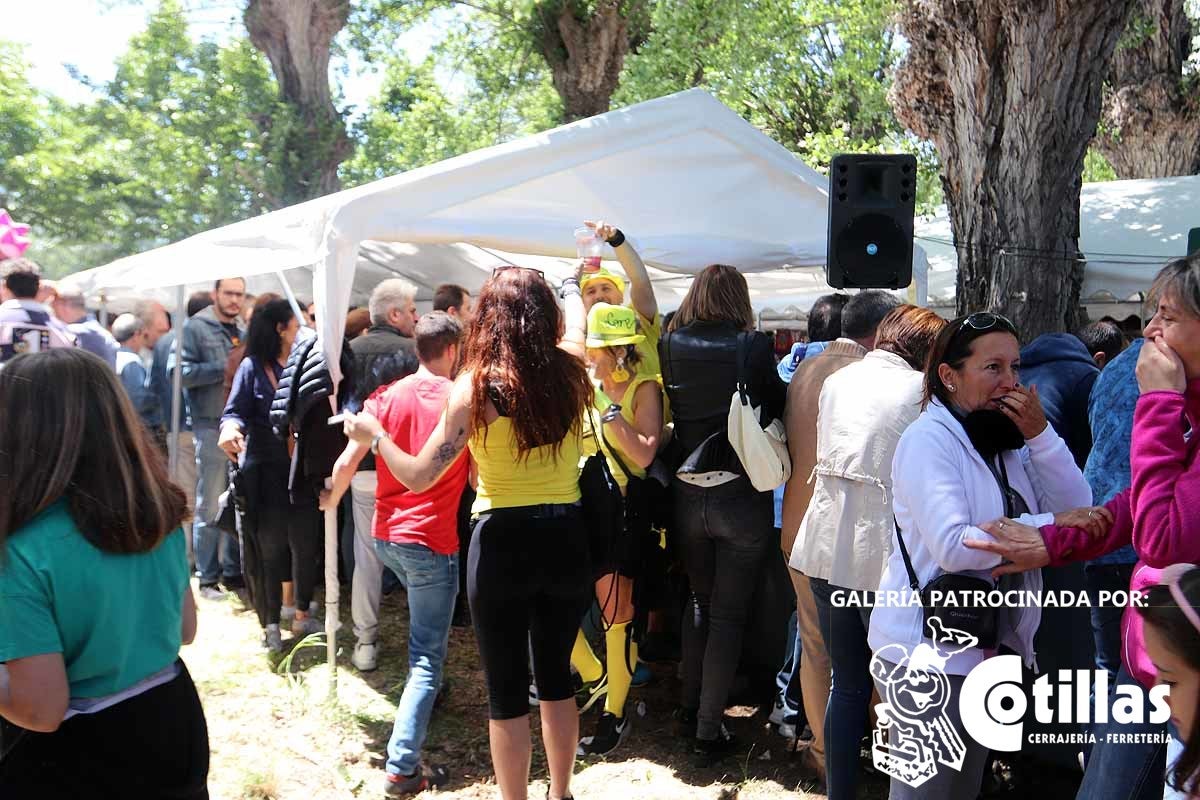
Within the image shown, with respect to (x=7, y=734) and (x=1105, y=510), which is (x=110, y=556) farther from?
(x=1105, y=510)

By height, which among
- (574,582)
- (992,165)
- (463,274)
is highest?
(992,165)

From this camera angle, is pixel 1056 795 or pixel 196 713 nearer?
pixel 196 713

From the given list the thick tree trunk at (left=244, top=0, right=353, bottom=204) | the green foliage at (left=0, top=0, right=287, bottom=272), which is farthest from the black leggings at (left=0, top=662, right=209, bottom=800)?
the green foliage at (left=0, top=0, right=287, bottom=272)

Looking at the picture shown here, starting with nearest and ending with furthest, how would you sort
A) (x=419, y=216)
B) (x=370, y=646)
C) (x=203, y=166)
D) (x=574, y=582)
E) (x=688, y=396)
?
(x=574, y=582), (x=688, y=396), (x=419, y=216), (x=370, y=646), (x=203, y=166)

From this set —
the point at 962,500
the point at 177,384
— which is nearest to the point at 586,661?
the point at 962,500

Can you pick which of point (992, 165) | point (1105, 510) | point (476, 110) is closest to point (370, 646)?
point (1105, 510)

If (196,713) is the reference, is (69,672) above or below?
above

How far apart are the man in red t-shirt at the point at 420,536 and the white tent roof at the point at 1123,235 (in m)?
5.01

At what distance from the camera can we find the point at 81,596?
194cm

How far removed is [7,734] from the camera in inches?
78.5

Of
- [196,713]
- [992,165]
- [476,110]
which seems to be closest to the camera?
[196,713]

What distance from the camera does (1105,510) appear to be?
7.87 feet

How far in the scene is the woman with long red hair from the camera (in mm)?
3199

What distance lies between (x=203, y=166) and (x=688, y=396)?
2379 centimetres
